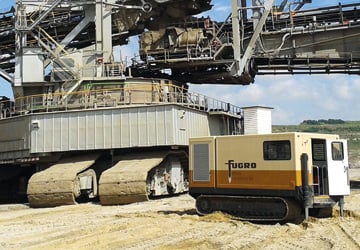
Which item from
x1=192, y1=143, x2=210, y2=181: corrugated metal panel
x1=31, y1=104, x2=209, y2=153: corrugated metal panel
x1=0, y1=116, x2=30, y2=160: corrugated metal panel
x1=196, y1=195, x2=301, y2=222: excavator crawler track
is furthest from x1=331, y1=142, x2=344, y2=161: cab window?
x1=0, y1=116, x2=30, y2=160: corrugated metal panel

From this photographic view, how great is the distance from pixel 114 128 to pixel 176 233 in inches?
569

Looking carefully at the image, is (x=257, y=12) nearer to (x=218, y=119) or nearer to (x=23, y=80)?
(x=218, y=119)

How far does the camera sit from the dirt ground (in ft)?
36.7

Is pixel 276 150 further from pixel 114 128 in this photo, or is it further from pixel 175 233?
pixel 114 128

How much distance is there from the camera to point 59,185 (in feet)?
78.0

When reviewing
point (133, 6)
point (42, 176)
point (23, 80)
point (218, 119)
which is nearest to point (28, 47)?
point (23, 80)

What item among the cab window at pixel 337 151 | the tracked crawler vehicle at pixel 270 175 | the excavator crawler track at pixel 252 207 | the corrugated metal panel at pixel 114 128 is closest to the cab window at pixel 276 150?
the tracked crawler vehicle at pixel 270 175

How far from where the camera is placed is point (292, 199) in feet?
45.9

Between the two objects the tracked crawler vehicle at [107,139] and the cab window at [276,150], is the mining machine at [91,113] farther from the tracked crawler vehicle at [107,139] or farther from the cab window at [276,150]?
the cab window at [276,150]

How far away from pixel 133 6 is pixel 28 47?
24.5 feet

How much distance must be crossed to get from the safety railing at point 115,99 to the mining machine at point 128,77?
83 millimetres

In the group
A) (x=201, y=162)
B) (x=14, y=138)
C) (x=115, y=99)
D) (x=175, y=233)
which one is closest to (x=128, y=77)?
(x=115, y=99)

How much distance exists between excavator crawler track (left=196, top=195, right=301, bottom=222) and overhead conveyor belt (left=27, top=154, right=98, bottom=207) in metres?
9.83

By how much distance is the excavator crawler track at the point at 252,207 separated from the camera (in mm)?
14031
